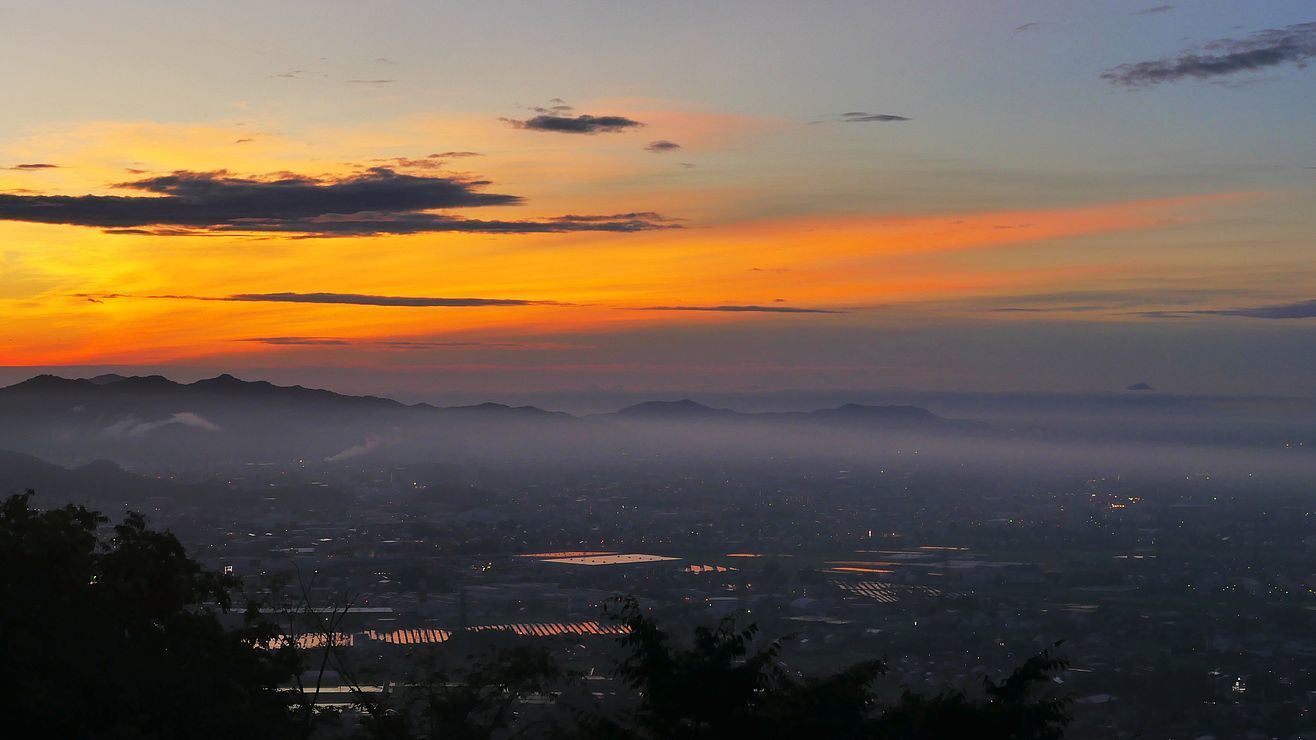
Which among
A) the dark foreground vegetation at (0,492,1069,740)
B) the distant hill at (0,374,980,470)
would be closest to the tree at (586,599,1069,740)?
the dark foreground vegetation at (0,492,1069,740)

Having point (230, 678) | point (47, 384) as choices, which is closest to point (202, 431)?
point (47, 384)

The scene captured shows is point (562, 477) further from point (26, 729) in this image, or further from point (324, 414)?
point (26, 729)

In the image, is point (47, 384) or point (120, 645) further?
point (47, 384)

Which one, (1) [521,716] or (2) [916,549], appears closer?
(1) [521,716]

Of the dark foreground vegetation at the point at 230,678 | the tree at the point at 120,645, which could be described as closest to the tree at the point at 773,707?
the dark foreground vegetation at the point at 230,678

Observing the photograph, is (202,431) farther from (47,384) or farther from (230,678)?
(230,678)

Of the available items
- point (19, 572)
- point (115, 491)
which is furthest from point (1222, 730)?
point (115, 491)
